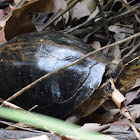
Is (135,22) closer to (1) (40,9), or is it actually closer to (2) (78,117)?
(1) (40,9)

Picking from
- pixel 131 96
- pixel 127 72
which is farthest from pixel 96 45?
pixel 127 72

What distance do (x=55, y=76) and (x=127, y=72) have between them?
0.52 meters

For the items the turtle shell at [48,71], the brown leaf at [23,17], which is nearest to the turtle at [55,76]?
the turtle shell at [48,71]

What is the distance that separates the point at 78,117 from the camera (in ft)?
6.64

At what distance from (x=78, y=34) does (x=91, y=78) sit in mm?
1033

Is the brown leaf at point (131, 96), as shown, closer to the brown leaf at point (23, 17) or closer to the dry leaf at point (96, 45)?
the dry leaf at point (96, 45)

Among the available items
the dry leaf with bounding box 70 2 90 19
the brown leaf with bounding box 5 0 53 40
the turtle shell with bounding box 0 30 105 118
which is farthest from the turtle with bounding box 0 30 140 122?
the dry leaf with bounding box 70 2 90 19

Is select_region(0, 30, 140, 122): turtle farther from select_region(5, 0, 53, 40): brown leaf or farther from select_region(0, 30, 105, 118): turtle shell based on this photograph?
select_region(5, 0, 53, 40): brown leaf

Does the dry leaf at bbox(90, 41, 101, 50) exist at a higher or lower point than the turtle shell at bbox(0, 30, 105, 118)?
higher

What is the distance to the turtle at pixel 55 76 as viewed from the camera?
1.93 meters

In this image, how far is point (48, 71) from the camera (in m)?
1.93

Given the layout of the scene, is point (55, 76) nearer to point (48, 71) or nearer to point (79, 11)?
point (48, 71)

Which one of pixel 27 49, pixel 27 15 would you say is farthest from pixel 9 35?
pixel 27 49

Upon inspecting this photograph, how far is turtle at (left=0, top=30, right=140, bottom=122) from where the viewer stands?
1.93 meters
